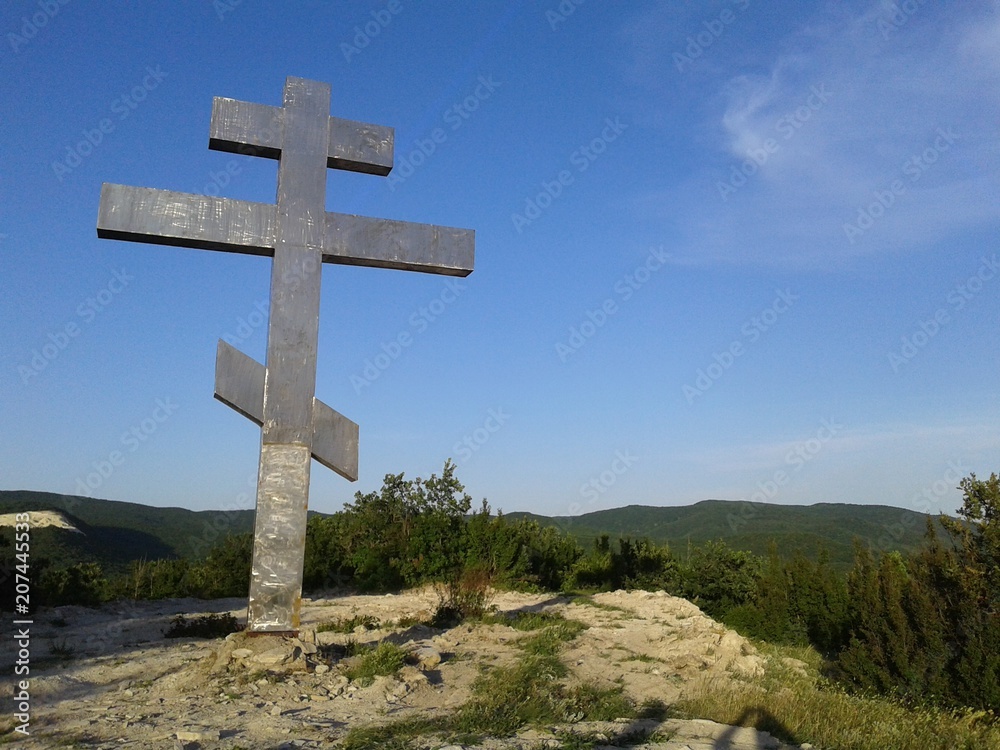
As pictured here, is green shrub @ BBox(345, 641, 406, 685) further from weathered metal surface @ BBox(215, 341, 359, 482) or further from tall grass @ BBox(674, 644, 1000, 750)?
tall grass @ BBox(674, 644, 1000, 750)

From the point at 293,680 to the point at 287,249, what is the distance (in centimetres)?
390

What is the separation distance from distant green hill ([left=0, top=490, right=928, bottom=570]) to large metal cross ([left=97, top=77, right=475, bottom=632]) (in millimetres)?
11663

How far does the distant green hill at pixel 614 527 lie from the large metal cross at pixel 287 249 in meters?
11.7

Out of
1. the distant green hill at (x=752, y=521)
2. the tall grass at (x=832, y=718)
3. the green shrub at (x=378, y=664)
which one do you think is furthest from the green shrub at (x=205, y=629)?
the distant green hill at (x=752, y=521)

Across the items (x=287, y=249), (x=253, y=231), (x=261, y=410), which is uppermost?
(x=253, y=231)

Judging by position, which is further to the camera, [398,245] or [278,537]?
[398,245]

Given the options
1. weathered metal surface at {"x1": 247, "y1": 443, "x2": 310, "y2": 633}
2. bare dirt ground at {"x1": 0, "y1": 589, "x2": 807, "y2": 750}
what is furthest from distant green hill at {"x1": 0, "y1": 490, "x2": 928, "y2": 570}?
weathered metal surface at {"x1": 247, "y1": 443, "x2": 310, "y2": 633}

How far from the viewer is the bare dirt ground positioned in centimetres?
447

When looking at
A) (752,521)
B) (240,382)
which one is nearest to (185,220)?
(240,382)

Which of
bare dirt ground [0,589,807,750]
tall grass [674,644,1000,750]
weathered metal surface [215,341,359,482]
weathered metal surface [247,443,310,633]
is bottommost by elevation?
tall grass [674,644,1000,750]

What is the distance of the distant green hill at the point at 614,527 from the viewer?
25297 millimetres

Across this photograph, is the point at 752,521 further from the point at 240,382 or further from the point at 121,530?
the point at 240,382

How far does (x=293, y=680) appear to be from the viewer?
577cm

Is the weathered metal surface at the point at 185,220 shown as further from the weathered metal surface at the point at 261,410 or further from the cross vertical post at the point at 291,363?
the weathered metal surface at the point at 261,410
